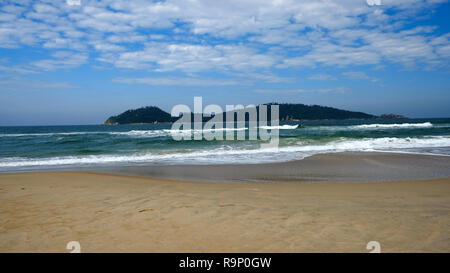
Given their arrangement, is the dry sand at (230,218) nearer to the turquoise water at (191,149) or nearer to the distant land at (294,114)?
the turquoise water at (191,149)

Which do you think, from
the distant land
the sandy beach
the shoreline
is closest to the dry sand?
the sandy beach

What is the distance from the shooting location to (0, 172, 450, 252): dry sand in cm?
315

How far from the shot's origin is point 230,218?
157 inches

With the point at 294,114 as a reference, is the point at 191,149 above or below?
below

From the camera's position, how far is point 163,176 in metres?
8.66

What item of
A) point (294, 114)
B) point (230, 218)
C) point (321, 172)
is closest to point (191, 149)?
point (321, 172)

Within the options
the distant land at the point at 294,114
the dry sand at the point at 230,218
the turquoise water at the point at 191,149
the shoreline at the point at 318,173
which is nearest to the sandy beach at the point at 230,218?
the dry sand at the point at 230,218

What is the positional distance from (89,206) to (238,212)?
256 centimetres

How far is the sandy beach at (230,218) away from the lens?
3154mm

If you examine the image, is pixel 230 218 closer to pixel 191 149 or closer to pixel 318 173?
pixel 318 173

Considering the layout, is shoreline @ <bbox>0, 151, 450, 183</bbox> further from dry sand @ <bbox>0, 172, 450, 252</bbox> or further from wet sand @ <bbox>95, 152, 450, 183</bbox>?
dry sand @ <bbox>0, 172, 450, 252</bbox>

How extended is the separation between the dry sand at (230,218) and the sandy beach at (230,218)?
0.01 meters

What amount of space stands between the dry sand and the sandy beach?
0.04 feet
